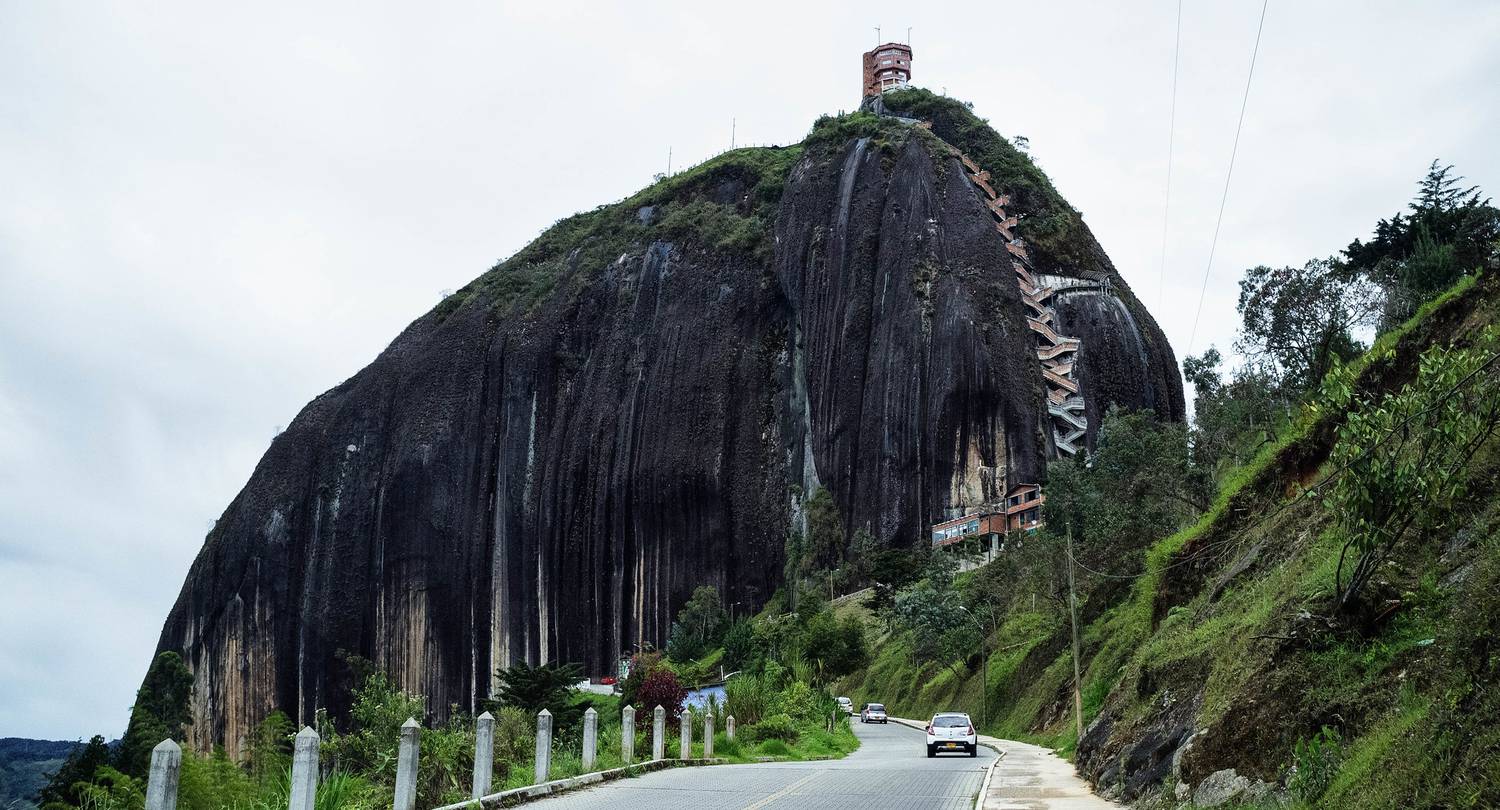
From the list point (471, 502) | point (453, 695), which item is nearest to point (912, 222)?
point (471, 502)

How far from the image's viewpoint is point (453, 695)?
9150cm

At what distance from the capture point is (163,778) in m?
8.35

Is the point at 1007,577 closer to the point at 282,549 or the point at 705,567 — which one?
the point at 705,567

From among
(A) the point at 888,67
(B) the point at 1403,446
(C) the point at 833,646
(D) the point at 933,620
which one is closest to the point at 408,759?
(B) the point at 1403,446

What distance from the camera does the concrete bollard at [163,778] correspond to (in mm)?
8305

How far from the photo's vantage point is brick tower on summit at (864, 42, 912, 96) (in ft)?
402

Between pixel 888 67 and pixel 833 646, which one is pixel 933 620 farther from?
pixel 888 67

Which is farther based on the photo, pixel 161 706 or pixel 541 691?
pixel 161 706

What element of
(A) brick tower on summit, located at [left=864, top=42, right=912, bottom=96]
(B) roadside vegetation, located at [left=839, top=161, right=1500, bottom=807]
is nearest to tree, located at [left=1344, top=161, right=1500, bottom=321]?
(B) roadside vegetation, located at [left=839, top=161, right=1500, bottom=807]

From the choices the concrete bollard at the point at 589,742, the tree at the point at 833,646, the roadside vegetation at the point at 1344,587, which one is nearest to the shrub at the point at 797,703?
the roadside vegetation at the point at 1344,587

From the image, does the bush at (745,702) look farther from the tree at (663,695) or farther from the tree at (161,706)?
the tree at (161,706)

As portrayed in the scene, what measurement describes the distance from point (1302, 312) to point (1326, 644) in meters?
31.2

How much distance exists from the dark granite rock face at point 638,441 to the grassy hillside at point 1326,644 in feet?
178

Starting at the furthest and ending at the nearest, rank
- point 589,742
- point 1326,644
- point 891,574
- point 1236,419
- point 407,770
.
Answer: point 891,574 → point 1236,419 → point 589,742 → point 407,770 → point 1326,644
